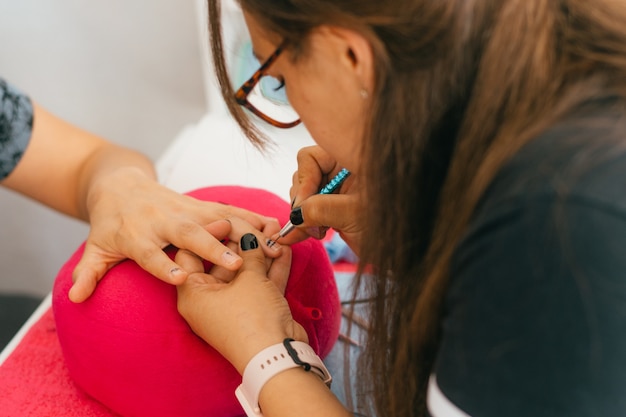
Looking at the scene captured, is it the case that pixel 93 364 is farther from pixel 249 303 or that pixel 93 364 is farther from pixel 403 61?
pixel 403 61

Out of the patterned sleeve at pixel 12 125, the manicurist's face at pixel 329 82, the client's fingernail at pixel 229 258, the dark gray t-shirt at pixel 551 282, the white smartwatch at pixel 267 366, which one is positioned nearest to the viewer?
the dark gray t-shirt at pixel 551 282

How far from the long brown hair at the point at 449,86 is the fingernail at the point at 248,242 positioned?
0.87ft

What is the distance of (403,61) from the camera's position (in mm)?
521

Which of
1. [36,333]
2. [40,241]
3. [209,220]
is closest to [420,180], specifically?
[209,220]

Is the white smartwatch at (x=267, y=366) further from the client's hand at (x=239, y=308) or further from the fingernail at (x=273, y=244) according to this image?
the fingernail at (x=273, y=244)

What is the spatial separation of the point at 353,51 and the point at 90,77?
4.18 ft

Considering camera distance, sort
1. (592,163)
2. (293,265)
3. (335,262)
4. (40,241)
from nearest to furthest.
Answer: (592,163)
(293,265)
(335,262)
(40,241)

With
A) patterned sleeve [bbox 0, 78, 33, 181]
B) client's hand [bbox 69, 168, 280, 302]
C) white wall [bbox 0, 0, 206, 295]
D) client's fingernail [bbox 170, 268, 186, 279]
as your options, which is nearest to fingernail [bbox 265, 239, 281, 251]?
client's hand [bbox 69, 168, 280, 302]

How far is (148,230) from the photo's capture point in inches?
33.0

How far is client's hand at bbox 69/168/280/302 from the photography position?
79 centimetres

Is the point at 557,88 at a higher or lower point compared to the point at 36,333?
higher

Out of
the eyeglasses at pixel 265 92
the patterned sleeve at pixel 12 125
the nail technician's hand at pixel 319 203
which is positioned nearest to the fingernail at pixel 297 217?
the nail technician's hand at pixel 319 203

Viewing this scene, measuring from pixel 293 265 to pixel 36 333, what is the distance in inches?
17.4

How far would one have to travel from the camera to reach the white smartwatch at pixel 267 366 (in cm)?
66
